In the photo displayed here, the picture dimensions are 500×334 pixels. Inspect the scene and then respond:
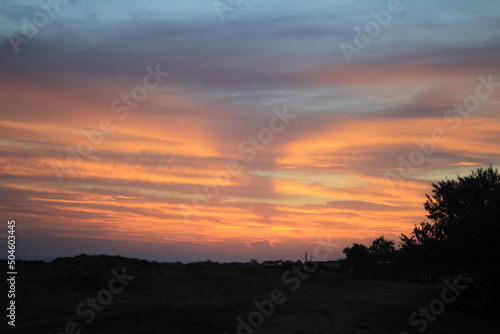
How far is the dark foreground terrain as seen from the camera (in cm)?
2191

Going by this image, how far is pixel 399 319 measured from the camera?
28.2m

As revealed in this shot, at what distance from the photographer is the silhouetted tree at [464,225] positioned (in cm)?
2775

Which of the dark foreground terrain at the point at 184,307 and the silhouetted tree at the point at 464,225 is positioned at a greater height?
the silhouetted tree at the point at 464,225

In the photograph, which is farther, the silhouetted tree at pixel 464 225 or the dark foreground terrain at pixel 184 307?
the silhouetted tree at pixel 464 225

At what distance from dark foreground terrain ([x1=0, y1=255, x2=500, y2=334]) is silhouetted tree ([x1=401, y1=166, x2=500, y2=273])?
12.7 ft

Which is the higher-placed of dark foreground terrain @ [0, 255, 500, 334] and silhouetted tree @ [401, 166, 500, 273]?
silhouetted tree @ [401, 166, 500, 273]

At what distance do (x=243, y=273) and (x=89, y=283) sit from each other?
76.7 feet

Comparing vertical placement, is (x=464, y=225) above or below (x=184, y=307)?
above

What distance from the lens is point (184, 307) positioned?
26.4m

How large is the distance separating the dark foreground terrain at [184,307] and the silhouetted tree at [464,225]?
386cm

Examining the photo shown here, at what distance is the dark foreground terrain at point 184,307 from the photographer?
2191 cm

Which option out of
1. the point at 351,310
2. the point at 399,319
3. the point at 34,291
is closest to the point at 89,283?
the point at 34,291

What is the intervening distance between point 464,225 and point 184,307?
54.0 ft

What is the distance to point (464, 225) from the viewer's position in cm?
2864
